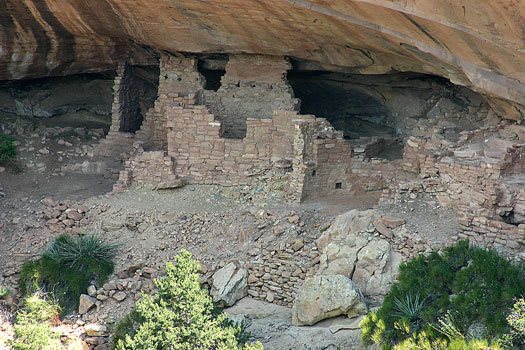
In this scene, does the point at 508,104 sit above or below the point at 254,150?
above

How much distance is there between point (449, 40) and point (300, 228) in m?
3.25

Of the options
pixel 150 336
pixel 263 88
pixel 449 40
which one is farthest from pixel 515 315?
pixel 263 88

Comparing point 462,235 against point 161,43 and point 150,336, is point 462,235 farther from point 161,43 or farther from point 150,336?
point 161,43

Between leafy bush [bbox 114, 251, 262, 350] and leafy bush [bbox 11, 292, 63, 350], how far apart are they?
979mm

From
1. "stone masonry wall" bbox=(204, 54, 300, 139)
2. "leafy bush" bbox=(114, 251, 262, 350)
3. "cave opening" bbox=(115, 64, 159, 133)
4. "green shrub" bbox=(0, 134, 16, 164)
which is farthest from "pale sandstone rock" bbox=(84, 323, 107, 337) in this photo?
"cave opening" bbox=(115, 64, 159, 133)

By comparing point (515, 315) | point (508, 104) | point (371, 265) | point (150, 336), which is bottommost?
point (150, 336)

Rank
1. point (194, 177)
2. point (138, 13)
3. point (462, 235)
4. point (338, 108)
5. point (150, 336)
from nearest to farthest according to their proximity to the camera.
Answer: point (150, 336)
point (462, 235)
point (138, 13)
point (194, 177)
point (338, 108)

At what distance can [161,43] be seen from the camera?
13047 millimetres

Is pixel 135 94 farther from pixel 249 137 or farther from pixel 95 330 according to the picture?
pixel 95 330

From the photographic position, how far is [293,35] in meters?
11.6

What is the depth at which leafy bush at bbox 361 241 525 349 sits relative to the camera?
28.2ft

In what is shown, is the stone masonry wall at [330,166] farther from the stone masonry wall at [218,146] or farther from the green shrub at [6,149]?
the green shrub at [6,149]

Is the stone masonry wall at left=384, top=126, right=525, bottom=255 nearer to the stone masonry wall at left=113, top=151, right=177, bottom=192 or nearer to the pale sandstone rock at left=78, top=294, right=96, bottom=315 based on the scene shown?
the stone masonry wall at left=113, top=151, right=177, bottom=192

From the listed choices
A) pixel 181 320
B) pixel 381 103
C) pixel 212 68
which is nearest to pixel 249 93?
pixel 212 68
